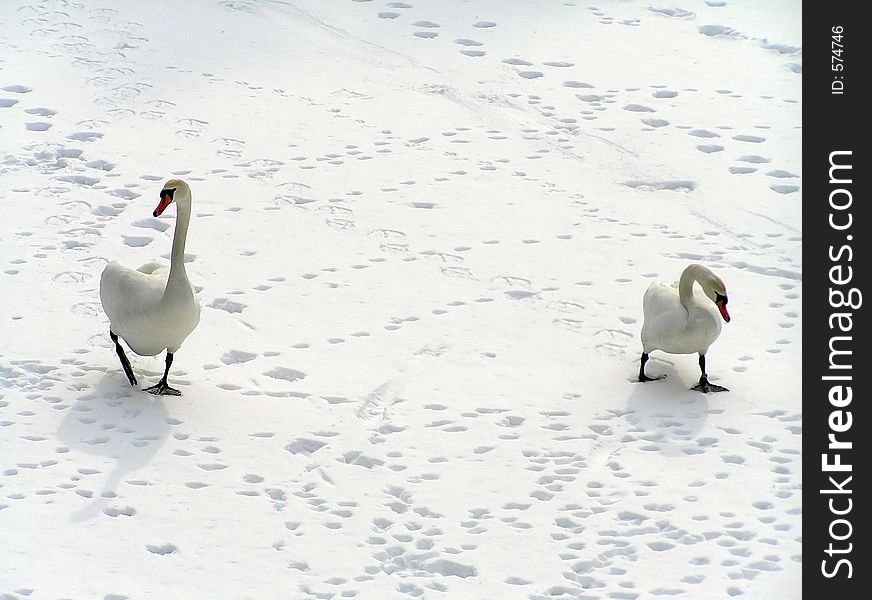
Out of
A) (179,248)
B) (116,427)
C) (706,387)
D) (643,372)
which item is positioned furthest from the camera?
(643,372)

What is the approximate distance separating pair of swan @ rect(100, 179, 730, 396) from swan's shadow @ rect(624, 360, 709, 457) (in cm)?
13

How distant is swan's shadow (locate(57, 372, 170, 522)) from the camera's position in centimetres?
675

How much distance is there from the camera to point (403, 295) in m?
8.70

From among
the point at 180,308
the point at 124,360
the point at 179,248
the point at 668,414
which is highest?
the point at 179,248

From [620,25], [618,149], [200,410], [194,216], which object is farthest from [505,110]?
[200,410]

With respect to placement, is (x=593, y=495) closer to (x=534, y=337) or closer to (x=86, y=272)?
(x=534, y=337)

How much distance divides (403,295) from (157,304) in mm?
2104

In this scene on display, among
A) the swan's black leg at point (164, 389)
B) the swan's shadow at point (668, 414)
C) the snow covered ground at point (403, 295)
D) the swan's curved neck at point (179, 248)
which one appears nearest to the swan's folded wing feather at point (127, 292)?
the swan's curved neck at point (179, 248)

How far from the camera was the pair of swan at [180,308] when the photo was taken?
7059 millimetres

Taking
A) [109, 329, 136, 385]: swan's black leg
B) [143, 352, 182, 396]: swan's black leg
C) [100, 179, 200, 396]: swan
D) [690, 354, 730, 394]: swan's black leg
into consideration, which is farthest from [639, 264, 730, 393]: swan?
[109, 329, 136, 385]: swan's black leg

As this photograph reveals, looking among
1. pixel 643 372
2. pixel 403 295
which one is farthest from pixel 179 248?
pixel 643 372

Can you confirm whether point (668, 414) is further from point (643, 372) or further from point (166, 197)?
point (166, 197)

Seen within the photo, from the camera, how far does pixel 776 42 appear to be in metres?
12.4

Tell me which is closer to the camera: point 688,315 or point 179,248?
point 179,248
